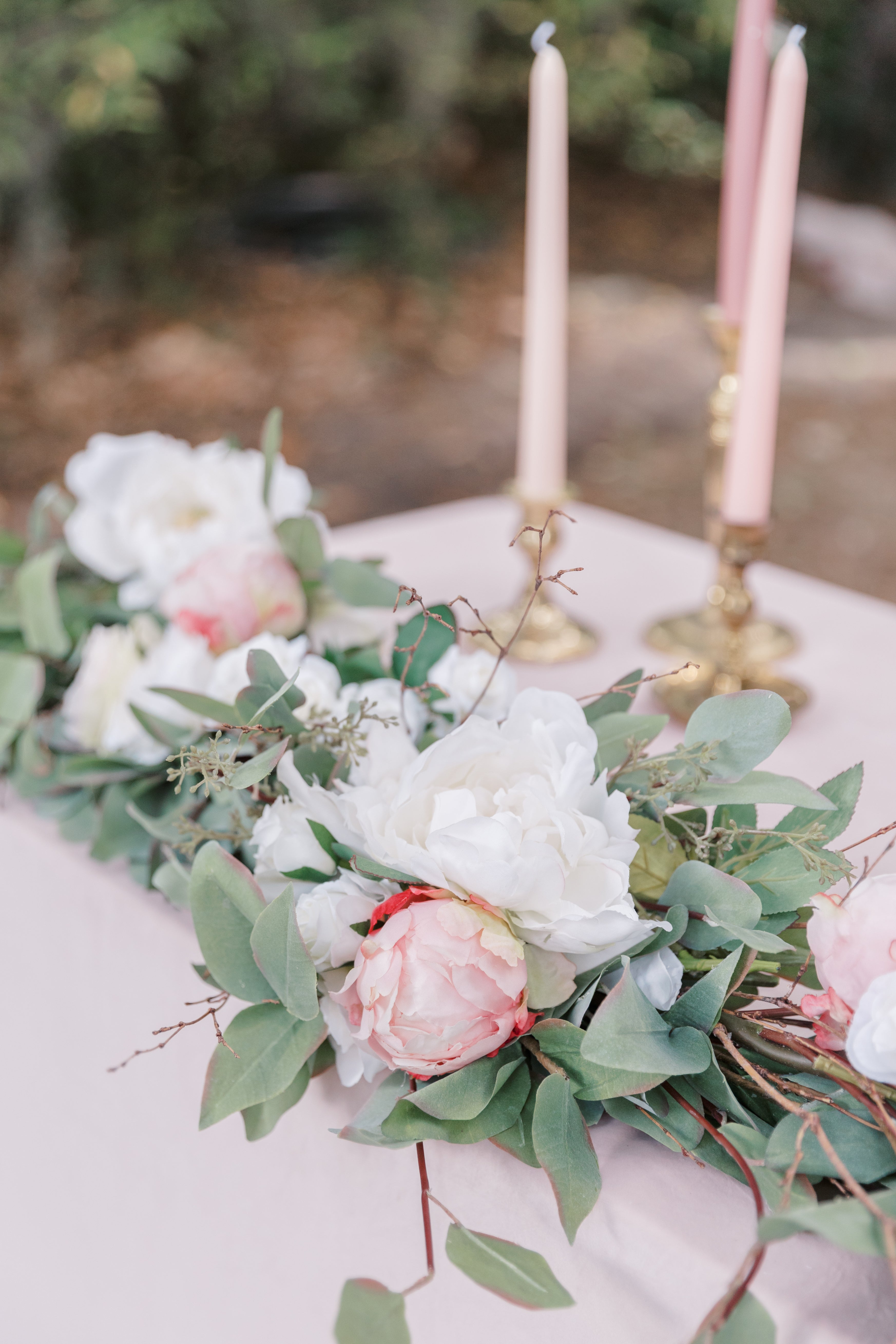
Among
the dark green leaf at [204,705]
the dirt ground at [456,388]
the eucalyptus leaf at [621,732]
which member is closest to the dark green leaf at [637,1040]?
the eucalyptus leaf at [621,732]

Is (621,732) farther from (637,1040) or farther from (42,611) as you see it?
(42,611)

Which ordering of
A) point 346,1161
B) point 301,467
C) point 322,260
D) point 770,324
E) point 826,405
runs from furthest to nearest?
point 322,260 < point 826,405 < point 301,467 < point 770,324 < point 346,1161

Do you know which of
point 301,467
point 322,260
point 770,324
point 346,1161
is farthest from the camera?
point 322,260

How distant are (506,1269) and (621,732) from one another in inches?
A: 8.3

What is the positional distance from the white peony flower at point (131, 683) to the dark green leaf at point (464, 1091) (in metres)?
0.25

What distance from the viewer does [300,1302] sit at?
17.7 inches

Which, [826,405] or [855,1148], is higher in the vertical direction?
[855,1148]

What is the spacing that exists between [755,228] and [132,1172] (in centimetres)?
62

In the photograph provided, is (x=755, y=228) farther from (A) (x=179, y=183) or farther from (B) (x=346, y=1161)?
(A) (x=179, y=183)

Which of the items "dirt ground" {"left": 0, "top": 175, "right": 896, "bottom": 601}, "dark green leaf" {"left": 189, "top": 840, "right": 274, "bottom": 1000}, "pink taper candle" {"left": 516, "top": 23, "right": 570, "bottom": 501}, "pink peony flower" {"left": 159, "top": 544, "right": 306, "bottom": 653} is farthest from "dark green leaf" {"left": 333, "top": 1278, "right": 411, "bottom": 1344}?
"dirt ground" {"left": 0, "top": 175, "right": 896, "bottom": 601}

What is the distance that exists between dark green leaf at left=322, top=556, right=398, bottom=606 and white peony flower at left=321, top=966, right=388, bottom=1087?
0.82 feet

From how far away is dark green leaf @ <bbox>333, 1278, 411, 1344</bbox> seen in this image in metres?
0.32

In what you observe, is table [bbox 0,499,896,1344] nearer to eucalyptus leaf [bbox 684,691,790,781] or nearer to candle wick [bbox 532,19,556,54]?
eucalyptus leaf [bbox 684,691,790,781]

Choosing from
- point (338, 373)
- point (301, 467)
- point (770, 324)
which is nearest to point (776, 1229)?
point (770, 324)
